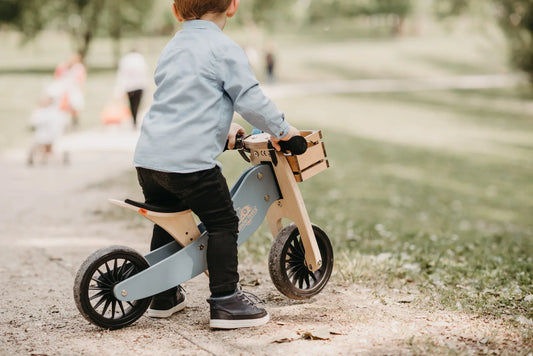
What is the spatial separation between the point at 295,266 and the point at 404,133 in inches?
630

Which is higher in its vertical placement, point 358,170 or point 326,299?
point 326,299

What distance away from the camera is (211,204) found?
11.4ft

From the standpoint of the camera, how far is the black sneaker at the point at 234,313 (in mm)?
3539

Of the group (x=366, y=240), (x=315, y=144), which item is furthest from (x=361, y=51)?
(x=315, y=144)

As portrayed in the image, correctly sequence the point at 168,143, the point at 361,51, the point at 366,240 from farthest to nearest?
1. the point at 361,51
2. the point at 366,240
3. the point at 168,143

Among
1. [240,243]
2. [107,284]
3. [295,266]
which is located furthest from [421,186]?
[107,284]

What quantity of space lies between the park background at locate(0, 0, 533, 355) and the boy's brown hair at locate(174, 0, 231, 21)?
6.20 ft

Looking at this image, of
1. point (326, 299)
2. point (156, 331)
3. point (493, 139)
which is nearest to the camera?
point (156, 331)

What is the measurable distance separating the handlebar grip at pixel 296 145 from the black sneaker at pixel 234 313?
81 cm

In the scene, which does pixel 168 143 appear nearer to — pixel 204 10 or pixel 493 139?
pixel 204 10

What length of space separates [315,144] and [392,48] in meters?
46.7

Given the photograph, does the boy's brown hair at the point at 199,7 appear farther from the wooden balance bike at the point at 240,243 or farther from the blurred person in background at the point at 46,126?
the blurred person in background at the point at 46,126

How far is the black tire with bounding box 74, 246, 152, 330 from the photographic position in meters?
3.33

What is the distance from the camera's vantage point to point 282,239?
3889 mm
